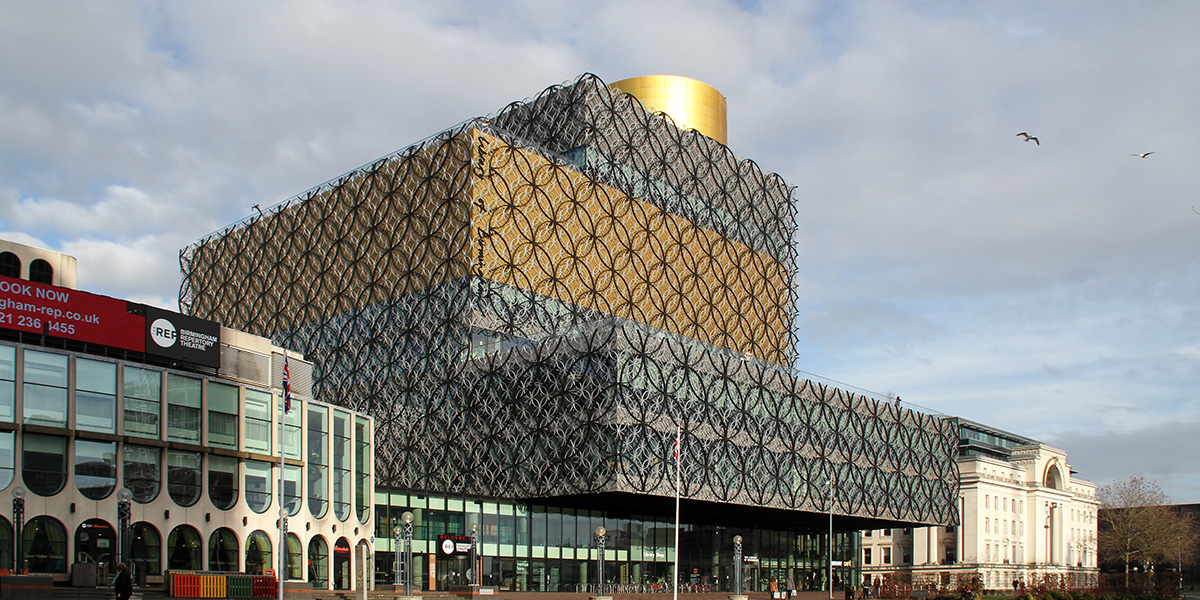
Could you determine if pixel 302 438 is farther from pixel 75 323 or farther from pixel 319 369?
pixel 319 369

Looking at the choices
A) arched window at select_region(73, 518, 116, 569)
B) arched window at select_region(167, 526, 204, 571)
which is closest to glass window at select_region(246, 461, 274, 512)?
arched window at select_region(167, 526, 204, 571)

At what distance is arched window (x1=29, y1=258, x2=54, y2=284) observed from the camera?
60.0 metres

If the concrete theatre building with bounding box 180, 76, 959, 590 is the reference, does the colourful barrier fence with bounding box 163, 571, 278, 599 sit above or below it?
below

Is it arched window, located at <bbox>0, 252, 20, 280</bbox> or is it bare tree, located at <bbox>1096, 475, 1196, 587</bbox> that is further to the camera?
bare tree, located at <bbox>1096, 475, 1196, 587</bbox>

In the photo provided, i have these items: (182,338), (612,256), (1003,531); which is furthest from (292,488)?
(1003,531)

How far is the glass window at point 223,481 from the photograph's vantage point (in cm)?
5803

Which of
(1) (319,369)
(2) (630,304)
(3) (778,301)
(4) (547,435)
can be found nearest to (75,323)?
(4) (547,435)

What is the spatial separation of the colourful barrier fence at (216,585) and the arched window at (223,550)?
6.20 meters

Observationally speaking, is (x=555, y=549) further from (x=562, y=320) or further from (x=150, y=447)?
(x=150, y=447)

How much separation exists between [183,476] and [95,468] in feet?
16.3

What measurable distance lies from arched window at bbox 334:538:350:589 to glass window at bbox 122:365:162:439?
14481 mm

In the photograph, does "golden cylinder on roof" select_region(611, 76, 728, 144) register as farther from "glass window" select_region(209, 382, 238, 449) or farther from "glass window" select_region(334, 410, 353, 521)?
"glass window" select_region(209, 382, 238, 449)

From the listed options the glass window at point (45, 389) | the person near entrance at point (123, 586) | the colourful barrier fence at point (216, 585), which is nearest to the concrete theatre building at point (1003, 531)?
the colourful barrier fence at point (216, 585)

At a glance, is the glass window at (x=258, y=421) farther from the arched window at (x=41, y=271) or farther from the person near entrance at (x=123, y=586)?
the person near entrance at (x=123, y=586)
